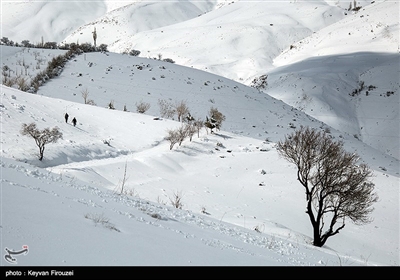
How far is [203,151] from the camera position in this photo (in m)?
28.8

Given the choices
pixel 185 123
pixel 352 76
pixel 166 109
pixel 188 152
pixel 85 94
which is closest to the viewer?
pixel 188 152

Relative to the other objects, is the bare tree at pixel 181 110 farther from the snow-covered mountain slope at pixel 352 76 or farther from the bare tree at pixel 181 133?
the snow-covered mountain slope at pixel 352 76

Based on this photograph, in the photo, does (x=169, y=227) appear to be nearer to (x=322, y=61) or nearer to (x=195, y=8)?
(x=322, y=61)

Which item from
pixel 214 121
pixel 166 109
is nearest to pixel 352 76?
pixel 214 121

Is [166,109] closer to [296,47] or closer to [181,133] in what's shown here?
[181,133]

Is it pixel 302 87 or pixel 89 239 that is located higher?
pixel 302 87

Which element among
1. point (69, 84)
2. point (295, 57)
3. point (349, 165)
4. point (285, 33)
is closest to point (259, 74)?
point (295, 57)

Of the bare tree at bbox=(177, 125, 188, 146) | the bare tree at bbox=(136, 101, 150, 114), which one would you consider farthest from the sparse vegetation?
the bare tree at bbox=(136, 101, 150, 114)

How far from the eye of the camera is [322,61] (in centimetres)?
6956

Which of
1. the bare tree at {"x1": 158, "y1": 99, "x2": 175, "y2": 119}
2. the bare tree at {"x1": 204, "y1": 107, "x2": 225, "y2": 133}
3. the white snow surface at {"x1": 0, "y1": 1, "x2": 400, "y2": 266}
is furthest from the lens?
the bare tree at {"x1": 158, "y1": 99, "x2": 175, "y2": 119}

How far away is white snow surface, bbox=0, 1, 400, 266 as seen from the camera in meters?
5.00

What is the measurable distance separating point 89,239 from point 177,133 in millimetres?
23928

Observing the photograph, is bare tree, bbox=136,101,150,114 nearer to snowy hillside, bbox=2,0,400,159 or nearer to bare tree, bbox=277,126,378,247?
bare tree, bbox=277,126,378,247

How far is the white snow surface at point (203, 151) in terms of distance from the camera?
5.00 meters
